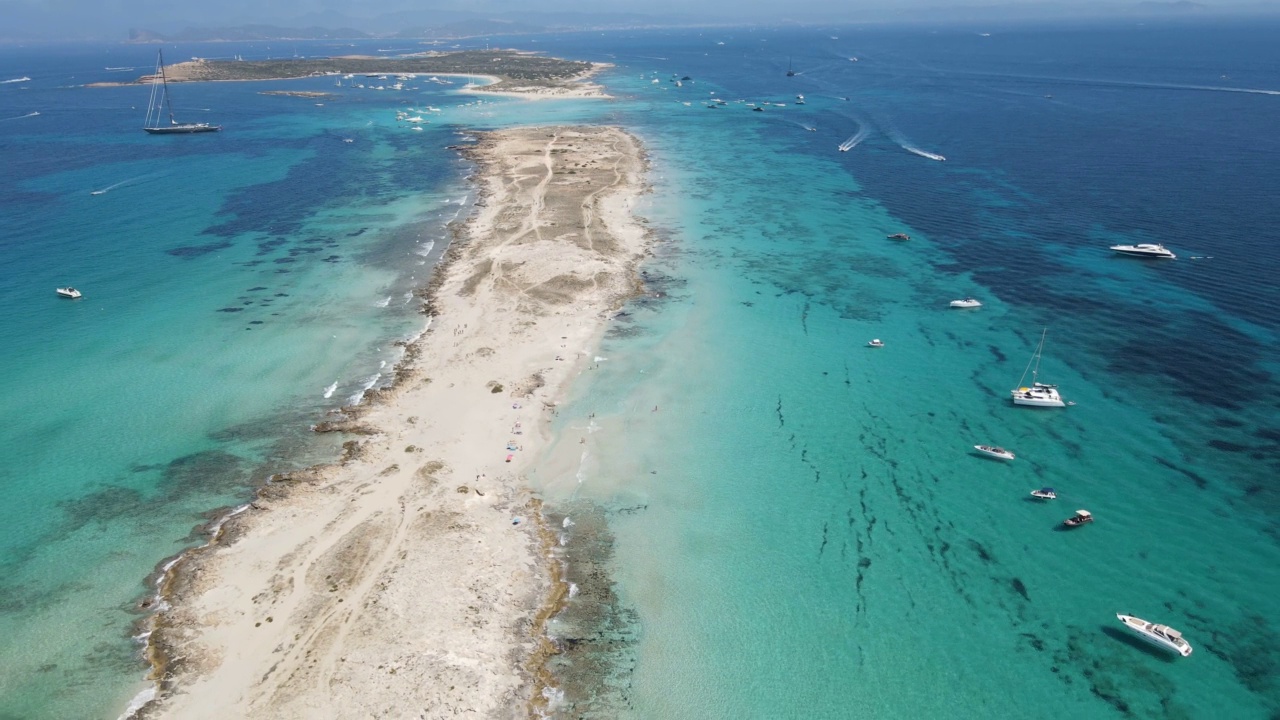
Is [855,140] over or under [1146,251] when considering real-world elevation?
over

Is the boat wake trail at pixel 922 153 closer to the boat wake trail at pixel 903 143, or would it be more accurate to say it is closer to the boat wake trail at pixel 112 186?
the boat wake trail at pixel 903 143

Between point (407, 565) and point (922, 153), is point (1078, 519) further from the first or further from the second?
point (922, 153)

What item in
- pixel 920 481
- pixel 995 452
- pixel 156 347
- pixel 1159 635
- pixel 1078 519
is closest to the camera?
pixel 1159 635

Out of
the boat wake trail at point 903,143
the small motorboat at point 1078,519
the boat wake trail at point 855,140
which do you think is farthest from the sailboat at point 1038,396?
the boat wake trail at point 855,140

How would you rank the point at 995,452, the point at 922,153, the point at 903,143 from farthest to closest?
the point at 903,143
the point at 922,153
the point at 995,452

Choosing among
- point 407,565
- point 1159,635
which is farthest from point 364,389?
point 1159,635

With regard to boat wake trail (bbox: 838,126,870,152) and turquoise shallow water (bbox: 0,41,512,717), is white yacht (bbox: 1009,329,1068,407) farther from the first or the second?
boat wake trail (bbox: 838,126,870,152)

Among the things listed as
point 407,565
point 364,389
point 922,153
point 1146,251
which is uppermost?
point 922,153

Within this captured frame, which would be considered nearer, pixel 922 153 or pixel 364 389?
pixel 364 389
